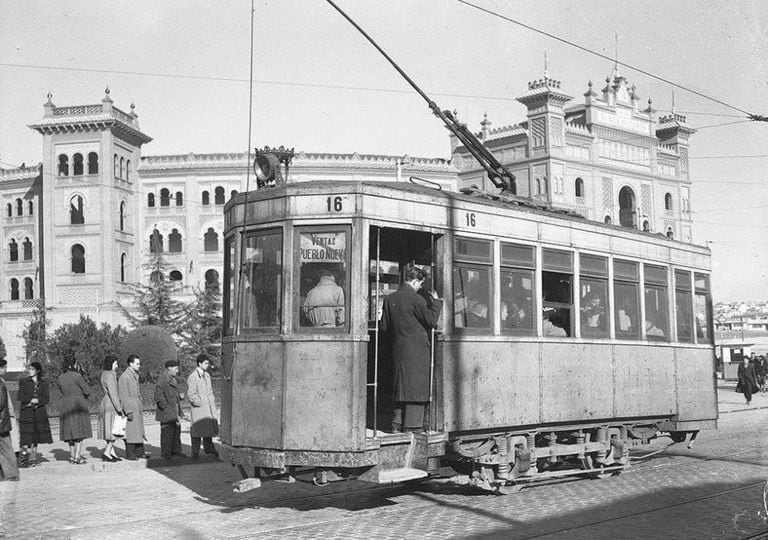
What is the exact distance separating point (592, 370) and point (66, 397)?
839cm

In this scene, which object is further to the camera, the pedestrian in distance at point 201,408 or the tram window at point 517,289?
the pedestrian in distance at point 201,408

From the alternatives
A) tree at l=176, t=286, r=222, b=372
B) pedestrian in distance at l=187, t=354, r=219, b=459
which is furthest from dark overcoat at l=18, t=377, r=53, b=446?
tree at l=176, t=286, r=222, b=372

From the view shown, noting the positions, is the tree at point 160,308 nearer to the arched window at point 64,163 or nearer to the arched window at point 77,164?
the arched window at point 77,164

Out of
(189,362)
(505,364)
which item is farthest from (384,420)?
(189,362)

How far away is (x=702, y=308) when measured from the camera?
14031 millimetres

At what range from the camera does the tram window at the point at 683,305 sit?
1330cm

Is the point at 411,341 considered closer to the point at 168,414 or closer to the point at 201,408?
the point at 201,408

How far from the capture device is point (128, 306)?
224 ft

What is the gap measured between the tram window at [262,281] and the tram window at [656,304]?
19.2ft

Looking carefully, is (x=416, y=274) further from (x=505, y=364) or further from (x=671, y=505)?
(x=671, y=505)

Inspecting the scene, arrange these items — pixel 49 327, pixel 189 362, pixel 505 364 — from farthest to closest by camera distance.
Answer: pixel 49 327, pixel 189 362, pixel 505 364

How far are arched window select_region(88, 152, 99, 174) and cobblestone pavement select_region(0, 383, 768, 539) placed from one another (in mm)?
59500

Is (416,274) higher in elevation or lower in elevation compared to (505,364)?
higher

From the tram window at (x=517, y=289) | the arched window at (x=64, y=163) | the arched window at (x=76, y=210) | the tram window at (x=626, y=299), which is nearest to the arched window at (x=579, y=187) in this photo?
the arched window at (x=76, y=210)
